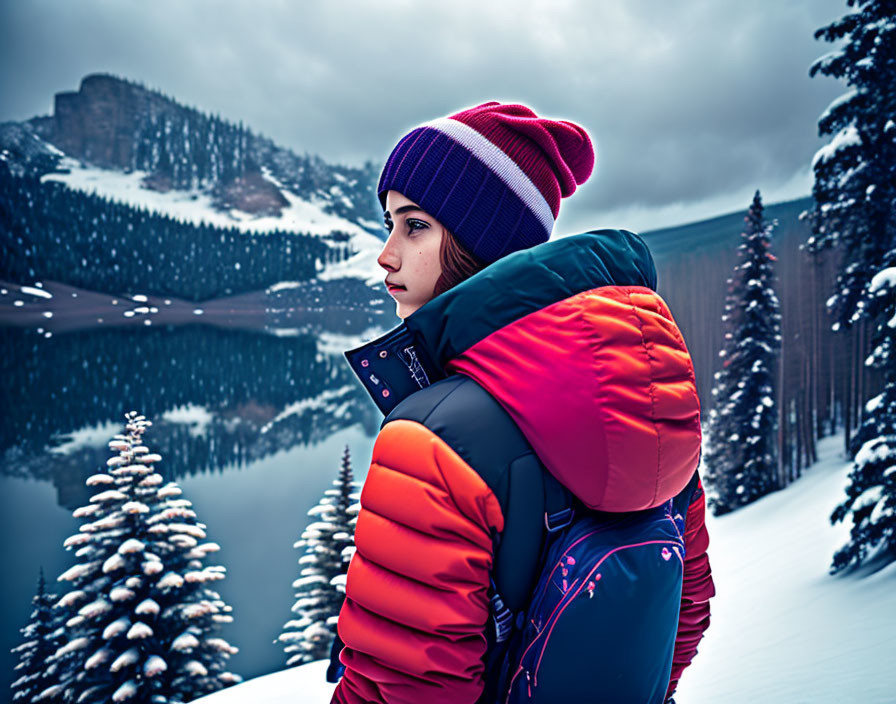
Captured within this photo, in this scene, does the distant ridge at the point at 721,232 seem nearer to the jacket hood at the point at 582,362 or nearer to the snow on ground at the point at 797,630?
the snow on ground at the point at 797,630

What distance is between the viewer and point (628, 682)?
2.53 feet

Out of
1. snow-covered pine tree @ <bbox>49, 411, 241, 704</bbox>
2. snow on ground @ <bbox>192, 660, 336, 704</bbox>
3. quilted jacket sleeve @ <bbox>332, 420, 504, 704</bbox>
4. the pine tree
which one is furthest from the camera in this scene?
the pine tree

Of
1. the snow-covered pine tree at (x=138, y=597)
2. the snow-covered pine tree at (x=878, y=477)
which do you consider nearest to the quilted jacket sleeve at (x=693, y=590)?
the snow-covered pine tree at (x=138, y=597)

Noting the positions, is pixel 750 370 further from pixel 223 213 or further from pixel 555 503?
pixel 555 503

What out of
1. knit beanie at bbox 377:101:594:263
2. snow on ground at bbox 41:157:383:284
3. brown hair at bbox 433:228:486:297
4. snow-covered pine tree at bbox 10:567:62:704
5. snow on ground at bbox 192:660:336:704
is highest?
snow on ground at bbox 41:157:383:284

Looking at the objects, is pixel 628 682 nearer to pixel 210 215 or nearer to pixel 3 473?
pixel 3 473

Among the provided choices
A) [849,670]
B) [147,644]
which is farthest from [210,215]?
[849,670]

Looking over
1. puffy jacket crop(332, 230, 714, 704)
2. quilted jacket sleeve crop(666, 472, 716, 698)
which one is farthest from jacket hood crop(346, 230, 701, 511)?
quilted jacket sleeve crop(666, 472, 716, 698)

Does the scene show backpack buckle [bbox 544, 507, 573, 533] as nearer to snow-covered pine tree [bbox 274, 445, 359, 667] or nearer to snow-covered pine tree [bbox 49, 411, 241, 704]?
snow-covered pine tree [bbox 49, 411, 241, 704]

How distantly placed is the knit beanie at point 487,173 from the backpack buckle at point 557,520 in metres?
0.62

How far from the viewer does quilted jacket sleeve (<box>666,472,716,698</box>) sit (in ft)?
3.85

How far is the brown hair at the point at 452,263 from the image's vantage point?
43.0 inches

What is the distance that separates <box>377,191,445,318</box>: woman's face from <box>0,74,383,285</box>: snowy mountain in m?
4.16

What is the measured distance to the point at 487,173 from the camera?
1.12 m
